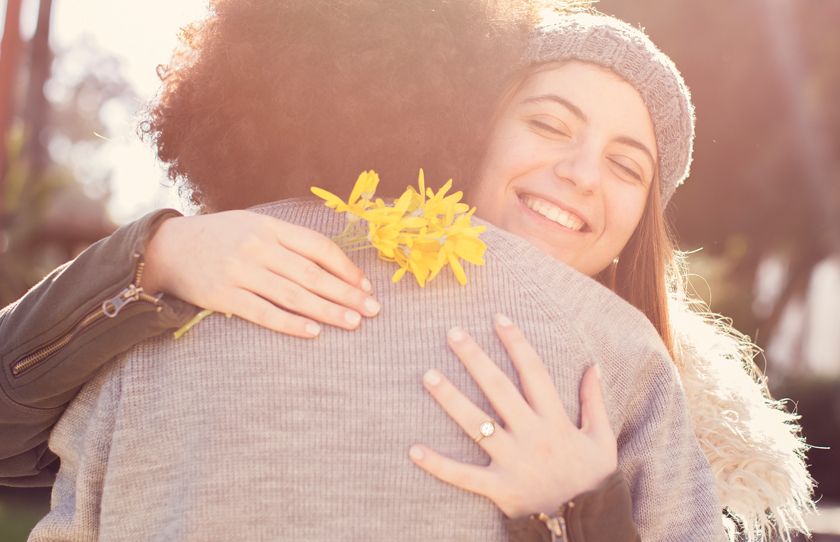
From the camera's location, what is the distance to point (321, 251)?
1894mm

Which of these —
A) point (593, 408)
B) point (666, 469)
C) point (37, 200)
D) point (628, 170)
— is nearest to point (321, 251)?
point (593, 408)

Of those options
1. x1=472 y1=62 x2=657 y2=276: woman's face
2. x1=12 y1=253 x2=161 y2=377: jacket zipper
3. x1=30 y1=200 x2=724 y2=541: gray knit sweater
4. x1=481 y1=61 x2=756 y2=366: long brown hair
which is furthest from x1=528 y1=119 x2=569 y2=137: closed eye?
x1=12 y1=253 x2=161 y2=377: jacket zipper

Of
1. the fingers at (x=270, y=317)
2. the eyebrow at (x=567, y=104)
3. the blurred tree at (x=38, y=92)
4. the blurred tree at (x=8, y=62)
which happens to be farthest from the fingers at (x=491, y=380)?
the blurred tree at (x=38, y=92)

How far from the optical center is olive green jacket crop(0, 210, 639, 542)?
1.86 meters

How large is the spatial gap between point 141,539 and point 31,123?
16.7 meters

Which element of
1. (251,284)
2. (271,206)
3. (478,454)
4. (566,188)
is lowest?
(478,454)

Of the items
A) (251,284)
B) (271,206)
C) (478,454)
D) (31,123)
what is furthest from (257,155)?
(31,123)

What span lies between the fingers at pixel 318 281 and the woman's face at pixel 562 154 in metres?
0.92

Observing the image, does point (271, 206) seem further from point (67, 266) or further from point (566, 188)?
point (566, 188)

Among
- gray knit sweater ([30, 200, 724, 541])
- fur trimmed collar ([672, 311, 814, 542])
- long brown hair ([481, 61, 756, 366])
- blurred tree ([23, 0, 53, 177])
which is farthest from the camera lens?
blurred tree ([23, 0, 53, 177])

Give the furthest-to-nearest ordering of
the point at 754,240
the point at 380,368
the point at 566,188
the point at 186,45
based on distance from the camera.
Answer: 1. the point at 754,240
2. the point at 566,188
3. the point at 186,45
4. the point at 380,368

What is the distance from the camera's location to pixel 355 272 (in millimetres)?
1899

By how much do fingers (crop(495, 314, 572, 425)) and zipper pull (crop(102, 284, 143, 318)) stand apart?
28.1 inches

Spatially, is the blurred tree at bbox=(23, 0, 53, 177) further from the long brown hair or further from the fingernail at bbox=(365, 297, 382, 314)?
the fingernail at bbox=(365, 297, 382, 314)
